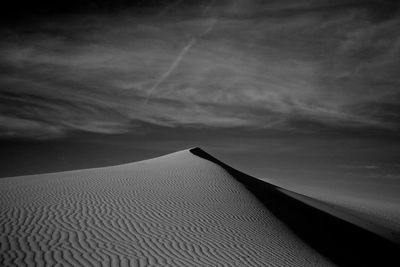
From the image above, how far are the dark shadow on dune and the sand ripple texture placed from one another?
112 centimetres

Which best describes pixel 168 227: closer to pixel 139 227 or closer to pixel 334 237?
pixel 139 227

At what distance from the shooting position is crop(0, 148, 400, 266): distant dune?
28.1 ft

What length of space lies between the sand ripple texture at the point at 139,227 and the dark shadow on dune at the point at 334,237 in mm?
1116

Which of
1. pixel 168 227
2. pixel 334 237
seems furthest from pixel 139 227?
pixel 334 237

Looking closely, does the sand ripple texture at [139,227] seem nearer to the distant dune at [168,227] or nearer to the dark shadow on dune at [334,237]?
the distant dune at [168,227]

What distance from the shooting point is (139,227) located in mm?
10859

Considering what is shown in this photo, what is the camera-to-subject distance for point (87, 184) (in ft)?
57.4

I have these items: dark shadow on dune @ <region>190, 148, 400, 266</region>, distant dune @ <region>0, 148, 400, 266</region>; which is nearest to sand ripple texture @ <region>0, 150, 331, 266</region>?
distant dune @ <region>0, 148, 400, 266</region>

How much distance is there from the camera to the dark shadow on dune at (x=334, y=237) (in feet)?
43.3

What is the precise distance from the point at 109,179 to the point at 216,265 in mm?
12282

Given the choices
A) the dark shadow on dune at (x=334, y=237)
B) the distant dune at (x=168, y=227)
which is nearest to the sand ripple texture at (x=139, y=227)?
the distant dune at (x=168, y=227)

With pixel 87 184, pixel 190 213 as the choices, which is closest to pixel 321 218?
pixel 190 213

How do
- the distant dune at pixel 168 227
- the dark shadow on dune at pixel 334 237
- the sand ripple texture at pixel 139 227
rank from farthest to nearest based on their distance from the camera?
1. the dark shadow on dune at pixel 334 237
2. the distant dune at pixel 168 227
3. the sand ripple texture at pixel 139 227

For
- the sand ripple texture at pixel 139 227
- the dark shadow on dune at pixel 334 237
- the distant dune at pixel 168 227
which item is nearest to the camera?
the sand ripple texture at pixel 139 227
